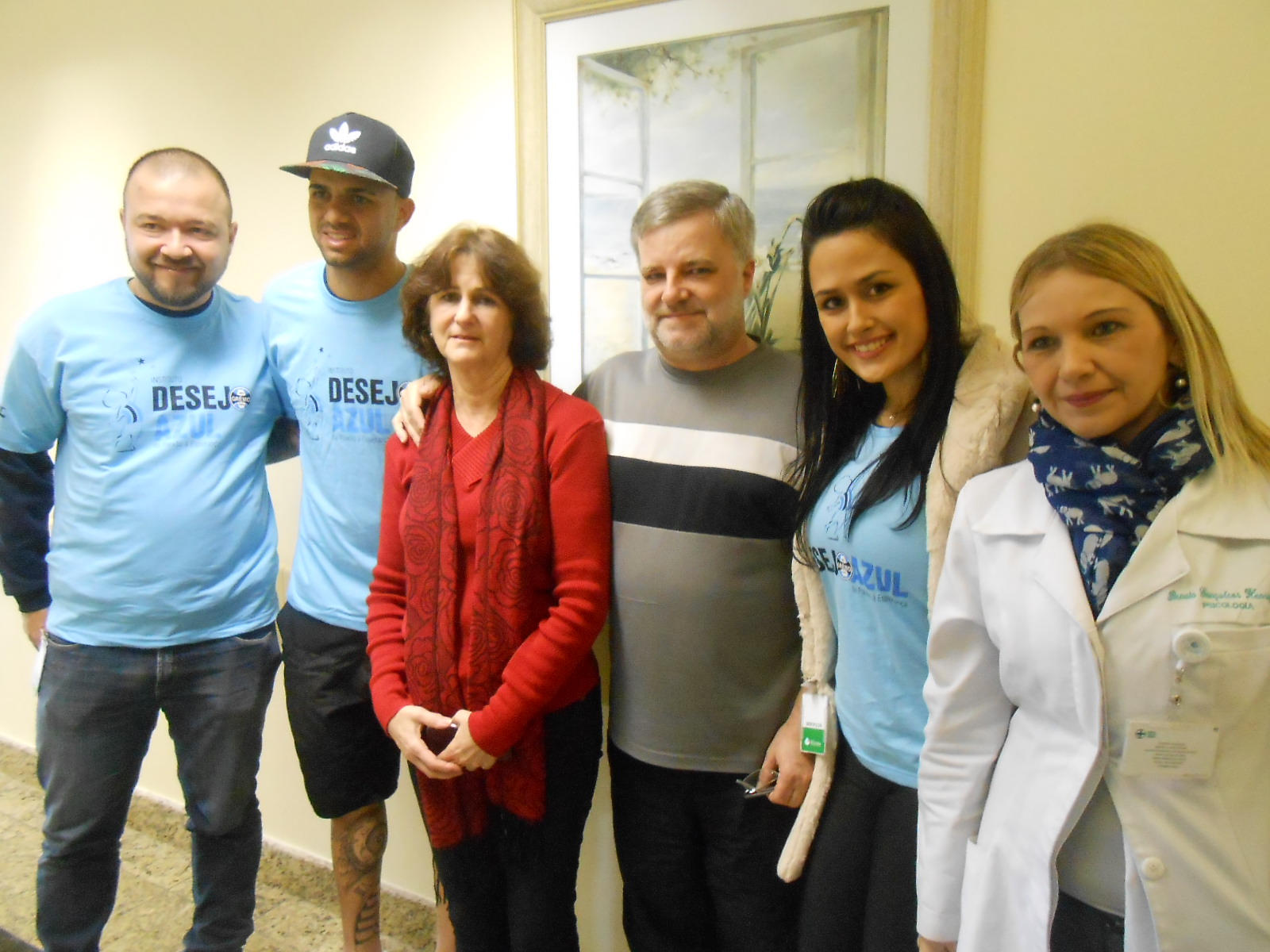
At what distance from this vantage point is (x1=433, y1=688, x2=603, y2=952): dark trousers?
152 centimetres

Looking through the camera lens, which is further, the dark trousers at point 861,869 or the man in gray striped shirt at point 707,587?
the man in gray striped shirt at point 707,587

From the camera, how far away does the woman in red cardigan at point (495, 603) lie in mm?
1442

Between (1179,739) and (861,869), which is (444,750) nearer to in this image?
(861,869)

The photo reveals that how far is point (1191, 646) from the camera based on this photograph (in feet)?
2.80

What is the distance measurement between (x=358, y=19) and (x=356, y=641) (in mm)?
1604

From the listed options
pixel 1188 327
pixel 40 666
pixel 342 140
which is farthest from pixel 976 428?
pixel 40 666

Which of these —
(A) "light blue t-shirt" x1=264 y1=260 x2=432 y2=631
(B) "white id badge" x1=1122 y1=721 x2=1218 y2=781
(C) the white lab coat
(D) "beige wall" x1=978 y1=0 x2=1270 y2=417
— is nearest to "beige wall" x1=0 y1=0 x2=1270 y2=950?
(D) "beige wall" x1=978 y1=0 x2=1270 y2=417

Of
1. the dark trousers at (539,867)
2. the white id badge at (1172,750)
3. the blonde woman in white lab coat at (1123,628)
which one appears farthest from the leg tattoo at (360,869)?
the white id badge at (1172,750)

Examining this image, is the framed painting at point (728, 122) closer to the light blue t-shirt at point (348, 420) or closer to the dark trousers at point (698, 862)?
the light blue t-shirt at point (348, 420)

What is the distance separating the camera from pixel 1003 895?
101cm

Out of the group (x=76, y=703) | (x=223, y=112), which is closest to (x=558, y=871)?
(x=76, y=703)

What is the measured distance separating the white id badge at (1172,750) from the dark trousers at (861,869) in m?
0.40

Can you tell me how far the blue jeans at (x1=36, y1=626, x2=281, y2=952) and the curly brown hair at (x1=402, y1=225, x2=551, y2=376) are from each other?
940 millimetres

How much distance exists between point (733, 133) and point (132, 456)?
151 cm
